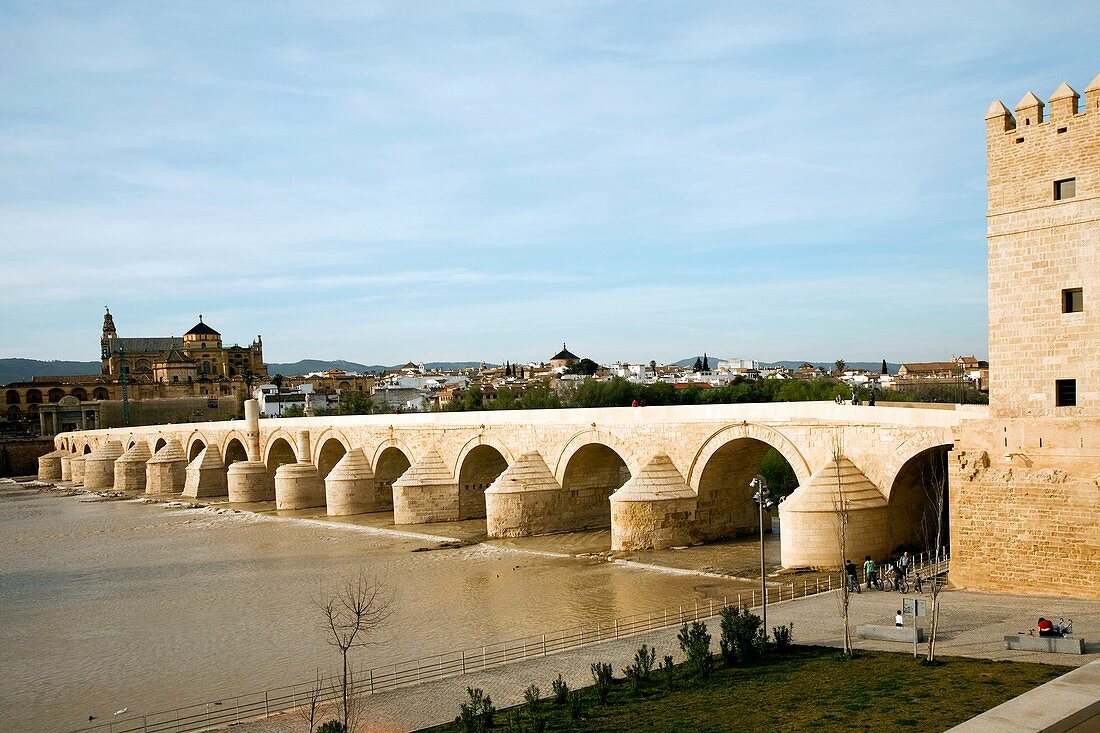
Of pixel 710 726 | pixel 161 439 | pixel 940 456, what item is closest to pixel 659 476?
pixel 940 456

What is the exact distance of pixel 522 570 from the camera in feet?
62.4

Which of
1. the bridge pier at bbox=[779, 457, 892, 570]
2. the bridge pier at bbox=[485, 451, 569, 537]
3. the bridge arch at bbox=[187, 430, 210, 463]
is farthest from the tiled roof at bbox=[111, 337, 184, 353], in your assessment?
the bridge pier at bbox=[779, 457, 892, 570]

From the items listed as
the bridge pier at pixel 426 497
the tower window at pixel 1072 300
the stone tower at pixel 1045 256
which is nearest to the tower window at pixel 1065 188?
the stone tower at pixel 1045 256

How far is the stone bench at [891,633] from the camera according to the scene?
1052 cm

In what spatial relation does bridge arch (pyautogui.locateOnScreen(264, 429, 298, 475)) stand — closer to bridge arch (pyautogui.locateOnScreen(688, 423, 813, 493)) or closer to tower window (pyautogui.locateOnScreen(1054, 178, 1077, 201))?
bridge arch (pyautogui.locateOnScreen(688, 423, 813, 493))

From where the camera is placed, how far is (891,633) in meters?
10.7

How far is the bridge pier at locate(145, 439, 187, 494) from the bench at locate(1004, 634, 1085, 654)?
40540 millimetres

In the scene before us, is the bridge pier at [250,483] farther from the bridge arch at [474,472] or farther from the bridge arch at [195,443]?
the bridge arch at [474,472]

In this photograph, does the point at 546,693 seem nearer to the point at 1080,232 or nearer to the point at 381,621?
the point at 381,621

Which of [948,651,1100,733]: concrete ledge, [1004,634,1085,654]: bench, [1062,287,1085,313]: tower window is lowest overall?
[1004,634,1085,654]: bench

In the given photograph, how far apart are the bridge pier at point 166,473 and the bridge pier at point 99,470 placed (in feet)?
24.3

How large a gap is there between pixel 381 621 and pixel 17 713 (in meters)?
5.38

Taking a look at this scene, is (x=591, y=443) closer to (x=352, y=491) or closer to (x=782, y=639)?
(x=352, y=491)

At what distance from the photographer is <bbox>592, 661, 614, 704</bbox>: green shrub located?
9.13 meters
